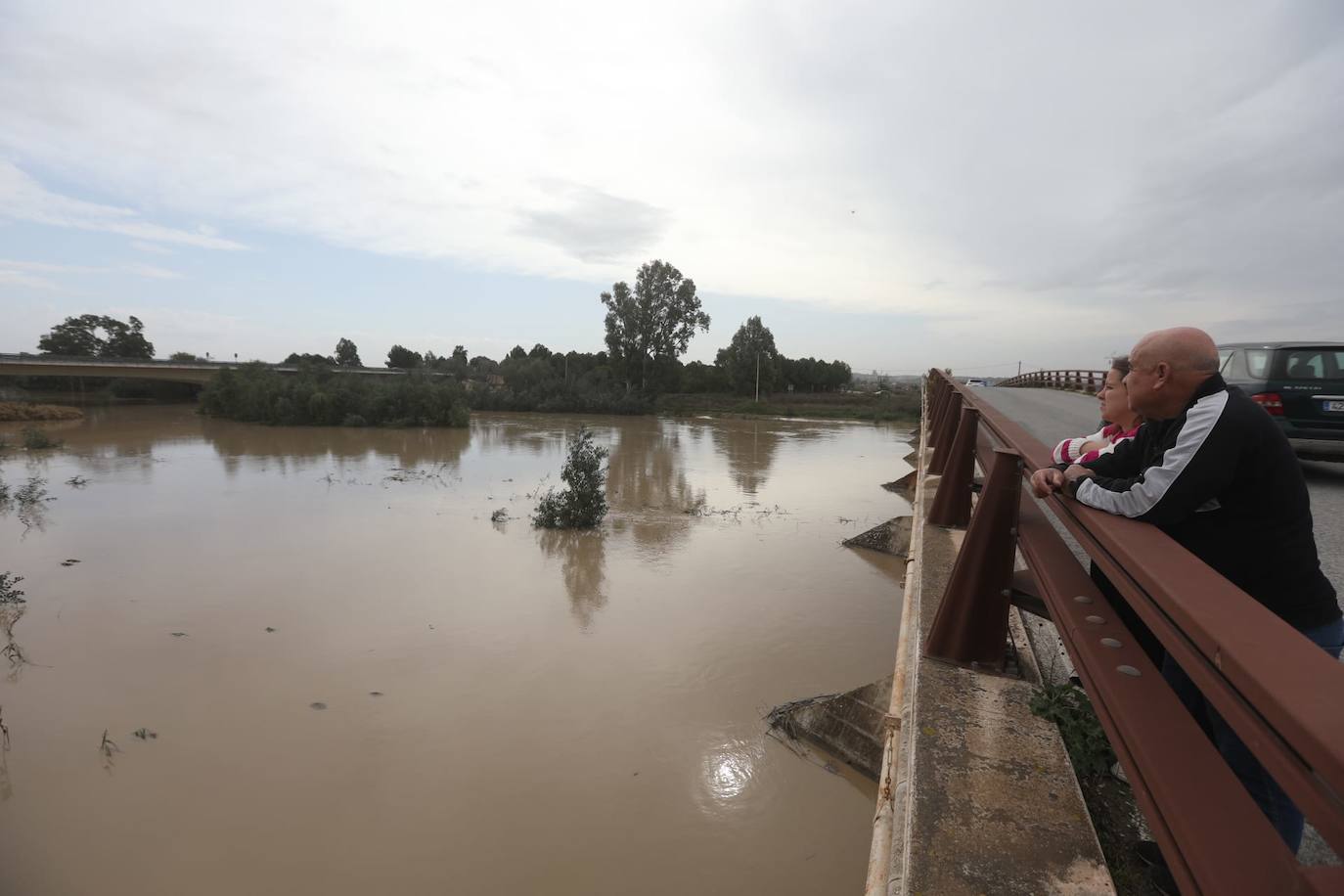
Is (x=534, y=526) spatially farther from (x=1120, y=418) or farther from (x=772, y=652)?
(x=1120, y=418)

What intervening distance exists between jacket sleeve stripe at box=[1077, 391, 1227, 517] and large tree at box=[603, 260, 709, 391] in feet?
183


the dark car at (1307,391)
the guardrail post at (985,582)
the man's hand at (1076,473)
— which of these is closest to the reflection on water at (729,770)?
the guardrail post at (985,582)

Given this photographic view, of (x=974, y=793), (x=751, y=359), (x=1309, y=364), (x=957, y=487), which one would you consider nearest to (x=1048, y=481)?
(x=974, y=793)

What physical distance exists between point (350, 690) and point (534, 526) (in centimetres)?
747

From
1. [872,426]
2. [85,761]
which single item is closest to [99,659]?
[85,761]

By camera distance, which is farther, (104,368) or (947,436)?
(104,368)

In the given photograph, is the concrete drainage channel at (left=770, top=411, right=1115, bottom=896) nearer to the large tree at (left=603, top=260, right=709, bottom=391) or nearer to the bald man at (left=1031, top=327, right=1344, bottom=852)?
the bald man at (left=1031, top=327, right=1344, bottom=852)

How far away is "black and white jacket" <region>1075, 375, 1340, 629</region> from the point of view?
1.89m

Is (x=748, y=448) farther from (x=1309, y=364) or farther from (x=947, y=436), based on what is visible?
(x=1309, y=364)

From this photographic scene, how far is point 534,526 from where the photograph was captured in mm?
15039

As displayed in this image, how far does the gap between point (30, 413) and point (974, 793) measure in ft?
173

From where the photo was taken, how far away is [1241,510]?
1.97m

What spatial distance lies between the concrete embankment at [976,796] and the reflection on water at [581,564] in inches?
279

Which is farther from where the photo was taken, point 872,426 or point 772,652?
point 872,426
